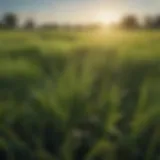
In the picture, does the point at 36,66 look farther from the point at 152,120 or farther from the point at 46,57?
the point at 152,120

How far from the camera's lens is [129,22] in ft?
2.70

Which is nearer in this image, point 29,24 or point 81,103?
point 81,103

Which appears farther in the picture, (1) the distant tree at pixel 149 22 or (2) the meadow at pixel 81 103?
(1) the distant tree at pixel 149 22

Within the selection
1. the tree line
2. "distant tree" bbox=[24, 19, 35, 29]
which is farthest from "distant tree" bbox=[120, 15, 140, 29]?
"distant tree" bbox=[24, 19, 35, 29]

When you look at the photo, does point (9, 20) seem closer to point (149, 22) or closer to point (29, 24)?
point (29, 24)

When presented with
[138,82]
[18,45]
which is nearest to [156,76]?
[138,82]

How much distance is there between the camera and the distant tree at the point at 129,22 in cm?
82

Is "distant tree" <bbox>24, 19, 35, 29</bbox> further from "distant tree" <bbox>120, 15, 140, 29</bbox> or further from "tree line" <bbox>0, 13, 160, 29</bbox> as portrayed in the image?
"distant tree" <bbox>120, 15, 140, 29</bbox>

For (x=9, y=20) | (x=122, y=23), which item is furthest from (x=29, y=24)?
(x=122, y=23)

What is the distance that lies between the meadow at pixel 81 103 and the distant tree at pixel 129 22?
44 mm

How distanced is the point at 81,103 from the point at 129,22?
0.63ft

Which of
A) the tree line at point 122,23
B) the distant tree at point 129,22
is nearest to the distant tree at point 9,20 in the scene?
the tree line at point 122,23

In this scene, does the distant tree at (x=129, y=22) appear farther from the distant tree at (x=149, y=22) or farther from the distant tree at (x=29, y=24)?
the distant tree at (x=29, y=24)

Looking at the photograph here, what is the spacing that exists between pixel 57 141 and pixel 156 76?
0.69ft
